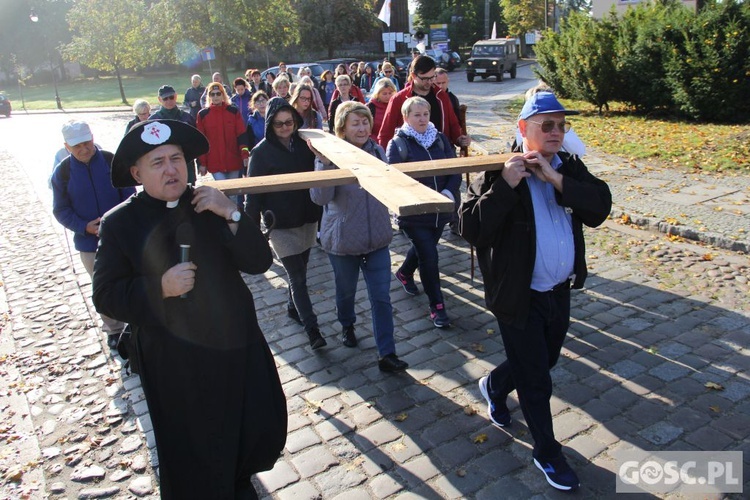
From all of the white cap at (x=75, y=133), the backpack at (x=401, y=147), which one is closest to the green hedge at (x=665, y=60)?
the backpack at (x=401, y=147)

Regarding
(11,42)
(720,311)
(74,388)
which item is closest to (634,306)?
(720,311)

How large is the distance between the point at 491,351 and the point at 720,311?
2154mm

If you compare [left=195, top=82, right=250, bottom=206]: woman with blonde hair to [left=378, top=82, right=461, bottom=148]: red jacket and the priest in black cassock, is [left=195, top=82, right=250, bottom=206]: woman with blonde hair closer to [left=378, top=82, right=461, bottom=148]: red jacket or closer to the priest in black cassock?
[left=378, top=82, right=461, bottom=148]: red jacket

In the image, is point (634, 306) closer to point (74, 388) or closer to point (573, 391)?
point (573, 391)

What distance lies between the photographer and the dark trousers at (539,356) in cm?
351

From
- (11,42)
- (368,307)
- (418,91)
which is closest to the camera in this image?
(368,307)

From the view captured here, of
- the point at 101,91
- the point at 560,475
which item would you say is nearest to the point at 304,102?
the point at 560,475

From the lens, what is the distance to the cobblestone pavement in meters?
3.87

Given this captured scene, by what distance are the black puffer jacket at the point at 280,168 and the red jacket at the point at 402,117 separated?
5.53 ft

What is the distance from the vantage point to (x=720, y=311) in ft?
18.8

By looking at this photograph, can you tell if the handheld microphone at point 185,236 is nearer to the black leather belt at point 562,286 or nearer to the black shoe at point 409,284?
the black leather belt at point 562,286

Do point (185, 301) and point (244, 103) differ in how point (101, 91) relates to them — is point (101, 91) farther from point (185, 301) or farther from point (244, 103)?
point (185, 301)

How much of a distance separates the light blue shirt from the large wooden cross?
0.89 ft
